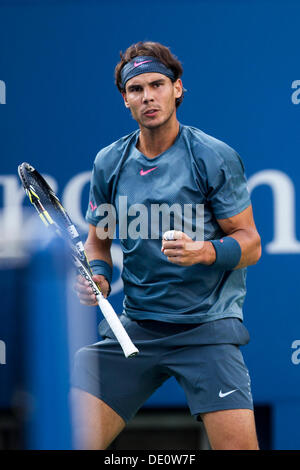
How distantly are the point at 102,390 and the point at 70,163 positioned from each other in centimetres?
125

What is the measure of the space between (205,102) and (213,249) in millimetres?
1244

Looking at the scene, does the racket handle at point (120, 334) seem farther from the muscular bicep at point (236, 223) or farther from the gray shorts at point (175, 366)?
the muscular bicep at point (236, 223)

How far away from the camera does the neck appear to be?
2725 mm

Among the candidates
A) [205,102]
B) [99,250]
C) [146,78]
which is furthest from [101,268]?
[205,102]

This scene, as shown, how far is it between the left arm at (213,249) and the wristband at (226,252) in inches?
0.6

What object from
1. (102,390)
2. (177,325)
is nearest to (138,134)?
(177,325)

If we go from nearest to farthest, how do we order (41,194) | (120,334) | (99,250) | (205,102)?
(120,334), (41,194), (99,250), (205,102)

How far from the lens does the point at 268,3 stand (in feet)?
11.7

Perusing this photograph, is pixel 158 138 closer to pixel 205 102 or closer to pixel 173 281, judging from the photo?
pixel 173 281

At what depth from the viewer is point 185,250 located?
240 cm

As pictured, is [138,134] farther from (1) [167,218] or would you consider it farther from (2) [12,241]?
(2) [12,241]

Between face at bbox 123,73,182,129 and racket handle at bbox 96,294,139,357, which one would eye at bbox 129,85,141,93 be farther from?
racket handle at bbox 96,294,139,357

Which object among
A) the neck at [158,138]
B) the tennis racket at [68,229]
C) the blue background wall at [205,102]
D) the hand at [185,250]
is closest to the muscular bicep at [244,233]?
the hand at [185,250]
